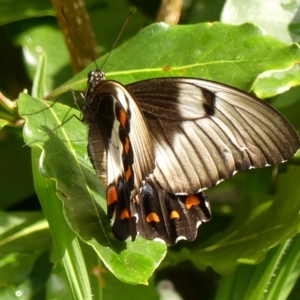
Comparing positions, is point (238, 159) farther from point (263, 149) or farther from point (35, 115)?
point (35, 115)

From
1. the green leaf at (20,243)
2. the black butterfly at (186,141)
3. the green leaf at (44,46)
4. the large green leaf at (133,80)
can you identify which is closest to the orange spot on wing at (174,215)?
the black butterfly at (186,141)

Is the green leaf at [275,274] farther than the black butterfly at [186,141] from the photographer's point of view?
Yes

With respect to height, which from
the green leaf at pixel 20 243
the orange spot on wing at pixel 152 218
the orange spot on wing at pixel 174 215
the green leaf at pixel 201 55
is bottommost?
the green leaf at pixel 20 243

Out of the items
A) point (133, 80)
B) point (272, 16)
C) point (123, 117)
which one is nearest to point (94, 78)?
point (133, 80)

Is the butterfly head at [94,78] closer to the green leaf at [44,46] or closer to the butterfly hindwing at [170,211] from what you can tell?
the butterfly hindwing at [170,211]

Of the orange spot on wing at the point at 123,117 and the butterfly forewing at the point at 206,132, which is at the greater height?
the orange spot on wing at the point at 123,117

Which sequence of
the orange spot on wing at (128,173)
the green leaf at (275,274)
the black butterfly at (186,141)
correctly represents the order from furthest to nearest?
the green leaf at (275,274)
the black butterfly at (186,141)
the orange spot on wing at (128,173)

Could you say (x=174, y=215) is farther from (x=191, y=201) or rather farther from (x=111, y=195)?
(x=111, y=195)

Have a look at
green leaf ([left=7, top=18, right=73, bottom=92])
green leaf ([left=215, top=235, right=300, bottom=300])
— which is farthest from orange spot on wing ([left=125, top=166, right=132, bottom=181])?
green leaf ([left=7, top=18, right=73, bottom=92])
